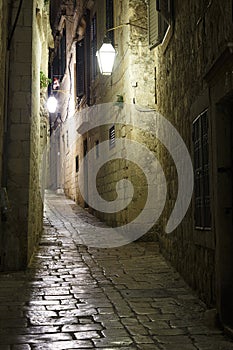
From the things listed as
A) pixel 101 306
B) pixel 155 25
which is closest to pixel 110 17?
pixel 155 25

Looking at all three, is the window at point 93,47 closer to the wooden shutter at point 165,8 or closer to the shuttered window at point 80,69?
the shuttered window at point 80,69

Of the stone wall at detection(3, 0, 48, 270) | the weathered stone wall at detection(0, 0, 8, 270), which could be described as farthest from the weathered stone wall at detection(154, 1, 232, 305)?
the weathered stone wall at detection(0, 0, 8, 270)

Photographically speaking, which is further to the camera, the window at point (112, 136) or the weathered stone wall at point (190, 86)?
the window at point (112, 136)

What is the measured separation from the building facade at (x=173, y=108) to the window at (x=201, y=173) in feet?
0.04

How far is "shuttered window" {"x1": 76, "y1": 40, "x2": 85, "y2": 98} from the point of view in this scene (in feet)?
55.1

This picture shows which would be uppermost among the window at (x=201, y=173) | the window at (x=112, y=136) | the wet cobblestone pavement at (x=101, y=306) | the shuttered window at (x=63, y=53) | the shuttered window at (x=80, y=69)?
Result: the shuttered window at (x=63, y=53)

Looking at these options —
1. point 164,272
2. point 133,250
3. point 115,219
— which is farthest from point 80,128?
point 164,272

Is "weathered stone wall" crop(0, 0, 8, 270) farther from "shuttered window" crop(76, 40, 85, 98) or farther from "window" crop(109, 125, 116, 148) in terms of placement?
"shuttered window" crop(76, 40, 85, 98)

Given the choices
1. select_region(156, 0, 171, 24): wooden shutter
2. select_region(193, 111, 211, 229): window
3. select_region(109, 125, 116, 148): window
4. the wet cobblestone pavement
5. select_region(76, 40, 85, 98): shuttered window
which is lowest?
the wet cobblestone pavement

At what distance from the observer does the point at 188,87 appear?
19.9ft

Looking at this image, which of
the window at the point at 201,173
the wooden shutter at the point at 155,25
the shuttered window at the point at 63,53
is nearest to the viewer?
the window at the point at 201,173

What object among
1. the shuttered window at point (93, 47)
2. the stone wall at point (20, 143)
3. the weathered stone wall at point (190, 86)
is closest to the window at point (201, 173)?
the weathered stone wall at point (190, 86)

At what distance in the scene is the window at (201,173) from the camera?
5.07 m

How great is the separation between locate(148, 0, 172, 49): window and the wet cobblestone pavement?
13.5ft
